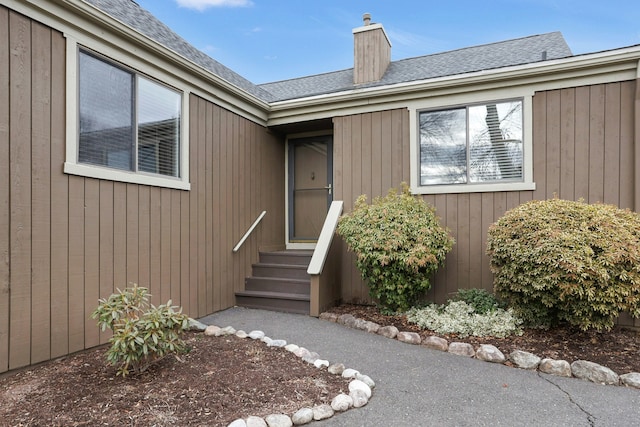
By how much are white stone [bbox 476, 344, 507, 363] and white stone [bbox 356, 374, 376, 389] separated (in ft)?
3.93

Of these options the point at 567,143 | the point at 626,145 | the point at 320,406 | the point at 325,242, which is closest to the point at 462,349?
the point at 320,406

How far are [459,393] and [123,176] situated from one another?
361 centimetres

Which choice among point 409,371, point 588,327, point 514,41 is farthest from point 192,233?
point 514,41

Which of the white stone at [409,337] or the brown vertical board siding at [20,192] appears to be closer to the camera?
the brown vertical board siding at [20,192]

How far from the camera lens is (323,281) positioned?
4980mm

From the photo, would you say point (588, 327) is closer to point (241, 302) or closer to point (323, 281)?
point (323, 281)

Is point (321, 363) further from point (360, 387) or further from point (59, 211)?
point (59, 211)

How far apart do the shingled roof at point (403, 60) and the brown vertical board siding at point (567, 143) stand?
0.69 m

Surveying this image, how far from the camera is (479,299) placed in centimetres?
453

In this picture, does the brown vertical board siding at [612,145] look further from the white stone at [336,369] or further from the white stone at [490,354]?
the white stone at [336,369]

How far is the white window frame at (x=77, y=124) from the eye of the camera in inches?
130

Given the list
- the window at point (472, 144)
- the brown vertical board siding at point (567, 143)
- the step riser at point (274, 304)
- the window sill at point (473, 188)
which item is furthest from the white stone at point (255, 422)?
the brown vertical board siding at point (567, 143)

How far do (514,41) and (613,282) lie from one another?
204 inches

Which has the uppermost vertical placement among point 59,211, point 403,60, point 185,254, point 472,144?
point 403,60
